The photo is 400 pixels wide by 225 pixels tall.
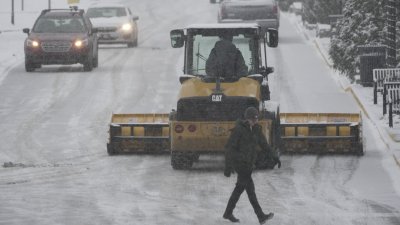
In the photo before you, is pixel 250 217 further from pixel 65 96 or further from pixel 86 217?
pixel 65 96

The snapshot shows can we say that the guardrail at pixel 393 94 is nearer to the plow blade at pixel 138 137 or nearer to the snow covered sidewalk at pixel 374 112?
the snow covered sidewalk at pixel 374 112

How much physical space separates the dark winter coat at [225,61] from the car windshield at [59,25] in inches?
696

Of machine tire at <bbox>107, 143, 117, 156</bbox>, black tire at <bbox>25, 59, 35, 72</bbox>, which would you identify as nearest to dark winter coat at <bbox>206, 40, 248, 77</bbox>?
machine tire at <bbox>107, 143, 117, 156</bbox>

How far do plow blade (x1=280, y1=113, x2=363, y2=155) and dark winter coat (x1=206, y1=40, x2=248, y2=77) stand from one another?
1.91 meters

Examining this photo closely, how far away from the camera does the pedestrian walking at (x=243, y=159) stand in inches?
566

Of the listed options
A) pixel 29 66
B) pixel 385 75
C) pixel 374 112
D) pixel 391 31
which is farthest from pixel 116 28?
pixel 374 112

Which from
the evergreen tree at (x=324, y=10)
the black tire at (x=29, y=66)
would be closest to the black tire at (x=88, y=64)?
the black tire at (x=29, y=66)

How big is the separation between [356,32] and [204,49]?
48.0 ft

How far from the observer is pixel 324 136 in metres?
21.2

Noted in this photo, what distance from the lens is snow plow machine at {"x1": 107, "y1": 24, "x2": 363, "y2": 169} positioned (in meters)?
19.2

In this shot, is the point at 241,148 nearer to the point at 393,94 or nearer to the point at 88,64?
the point at 393,94

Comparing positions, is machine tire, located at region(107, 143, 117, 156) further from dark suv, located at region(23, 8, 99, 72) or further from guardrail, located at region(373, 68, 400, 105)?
dark suv, located at region(23, 8, 99, 72)

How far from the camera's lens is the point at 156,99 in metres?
30.3

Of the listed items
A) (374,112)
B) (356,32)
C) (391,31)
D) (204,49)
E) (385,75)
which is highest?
(204,49)
